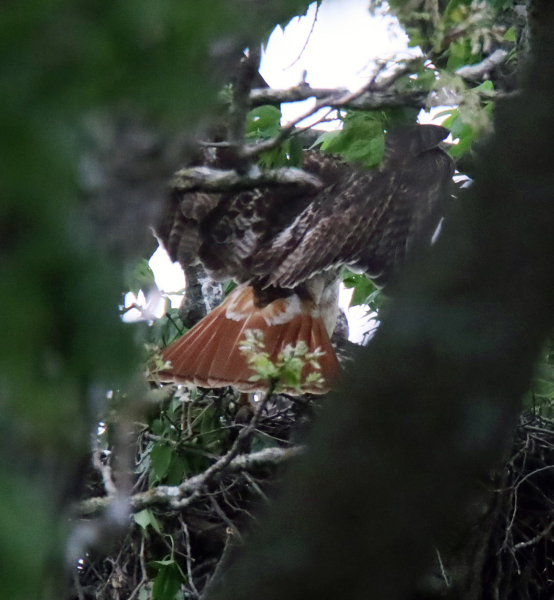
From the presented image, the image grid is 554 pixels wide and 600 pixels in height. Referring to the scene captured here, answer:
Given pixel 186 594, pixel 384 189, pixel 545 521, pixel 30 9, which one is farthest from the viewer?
pixel 384 189

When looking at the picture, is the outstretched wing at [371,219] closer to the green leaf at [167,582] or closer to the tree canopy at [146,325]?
the green leaf at [167,582]

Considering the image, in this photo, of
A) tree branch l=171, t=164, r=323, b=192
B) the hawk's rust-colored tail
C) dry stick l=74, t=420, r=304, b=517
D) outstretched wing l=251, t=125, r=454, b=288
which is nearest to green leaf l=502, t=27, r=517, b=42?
outstretched wing l=251, t=125, r=454, b=288

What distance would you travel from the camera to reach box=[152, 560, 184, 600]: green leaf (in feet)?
8.07

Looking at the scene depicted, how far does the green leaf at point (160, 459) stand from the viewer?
2.68 meters

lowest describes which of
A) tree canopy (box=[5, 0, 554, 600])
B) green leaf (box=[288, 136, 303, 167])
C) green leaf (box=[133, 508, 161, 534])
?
green leaf (box=[133, 508, 161, 534])

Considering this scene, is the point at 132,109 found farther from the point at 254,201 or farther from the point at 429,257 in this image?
the point at 254,201

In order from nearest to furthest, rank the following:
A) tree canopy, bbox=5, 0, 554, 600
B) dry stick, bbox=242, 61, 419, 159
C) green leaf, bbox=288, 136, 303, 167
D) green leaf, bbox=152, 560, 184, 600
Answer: tree canopy, bbox=5, 0, 554, 600 → dry stick, bbox=242, 61, 419, 159 → green leaf, bbox=288, 136, 303, 167 → green leaf, bbox=152, 560, 184, 600

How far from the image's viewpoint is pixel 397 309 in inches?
33.4

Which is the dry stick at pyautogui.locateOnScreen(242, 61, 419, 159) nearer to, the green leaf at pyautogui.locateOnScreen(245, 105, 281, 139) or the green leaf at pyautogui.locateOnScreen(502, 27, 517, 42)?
the green leaf at pyautogui.locateOnScreen(245, 105, 281, 139)

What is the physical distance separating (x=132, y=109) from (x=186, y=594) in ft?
7.53

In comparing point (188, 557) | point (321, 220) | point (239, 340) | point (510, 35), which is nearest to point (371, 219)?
point (321, 220)

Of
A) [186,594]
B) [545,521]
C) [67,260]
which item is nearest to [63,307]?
[67,260]

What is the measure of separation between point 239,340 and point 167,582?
105 centimetres

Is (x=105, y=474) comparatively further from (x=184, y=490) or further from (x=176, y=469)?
(x=176, y=469)
